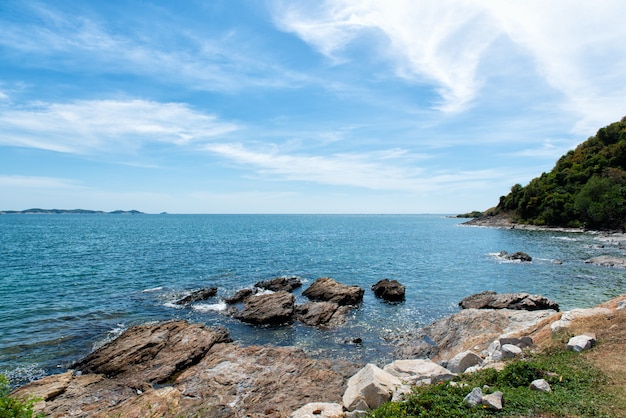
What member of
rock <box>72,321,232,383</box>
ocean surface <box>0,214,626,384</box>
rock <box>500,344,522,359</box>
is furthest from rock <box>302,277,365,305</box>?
rock <box>500,344,522,359</box>

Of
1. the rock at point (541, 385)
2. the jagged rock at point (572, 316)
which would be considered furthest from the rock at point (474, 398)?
the jagged rock at point (572, 316)

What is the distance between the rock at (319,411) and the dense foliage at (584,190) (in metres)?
118

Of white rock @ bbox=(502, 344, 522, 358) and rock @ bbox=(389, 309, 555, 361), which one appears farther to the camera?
rock @ bbox=(389, 309, 555, 361)

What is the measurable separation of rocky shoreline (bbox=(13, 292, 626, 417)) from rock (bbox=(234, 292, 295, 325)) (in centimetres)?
590

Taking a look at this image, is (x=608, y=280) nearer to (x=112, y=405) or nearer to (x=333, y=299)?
(x=333, y=299)

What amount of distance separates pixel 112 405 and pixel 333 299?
23.0m

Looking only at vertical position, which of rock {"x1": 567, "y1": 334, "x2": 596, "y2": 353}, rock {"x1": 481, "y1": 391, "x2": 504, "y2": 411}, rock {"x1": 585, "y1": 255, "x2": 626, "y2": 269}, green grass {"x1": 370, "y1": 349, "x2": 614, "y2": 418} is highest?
rock {"x1": 567, "y1": 334, "x2": 596, "y2": 353}

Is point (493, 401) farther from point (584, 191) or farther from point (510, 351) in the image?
point (584, 191)

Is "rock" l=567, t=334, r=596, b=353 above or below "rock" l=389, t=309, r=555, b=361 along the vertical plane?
above

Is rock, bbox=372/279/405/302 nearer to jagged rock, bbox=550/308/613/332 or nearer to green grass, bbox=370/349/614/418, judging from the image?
jagged rock, bbox=550/308/613/332

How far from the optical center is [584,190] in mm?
105312

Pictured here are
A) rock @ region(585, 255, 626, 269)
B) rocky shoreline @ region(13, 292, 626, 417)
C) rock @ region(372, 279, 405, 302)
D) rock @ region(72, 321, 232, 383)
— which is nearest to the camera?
rocky shoreline @ region(13, 292, 626, 417)

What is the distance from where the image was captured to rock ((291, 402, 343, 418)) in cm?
1184

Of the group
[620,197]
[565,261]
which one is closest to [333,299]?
[565,261]
